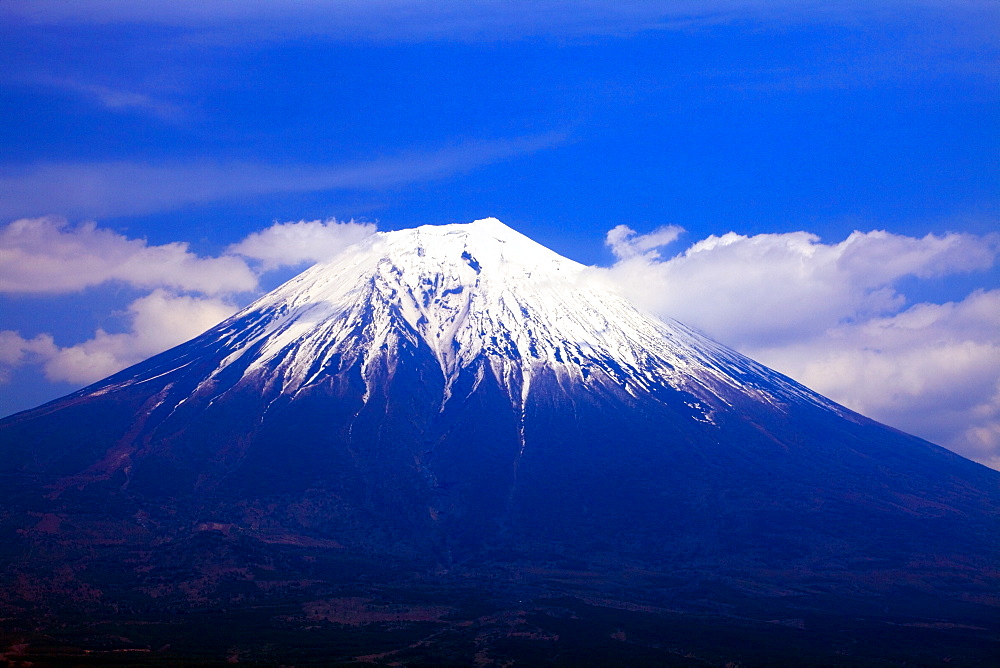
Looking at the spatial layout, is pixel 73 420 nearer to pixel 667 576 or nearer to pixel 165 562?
pixel 165 562

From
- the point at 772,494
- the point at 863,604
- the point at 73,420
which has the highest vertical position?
the point at 73,420

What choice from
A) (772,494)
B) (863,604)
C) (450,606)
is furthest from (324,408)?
(863,604)

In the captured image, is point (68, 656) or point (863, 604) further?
point (863, 604)

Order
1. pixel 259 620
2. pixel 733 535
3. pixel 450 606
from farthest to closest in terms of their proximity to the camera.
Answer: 1. pixel 733 535
2. pixel 450 606
3. pixel 259 620

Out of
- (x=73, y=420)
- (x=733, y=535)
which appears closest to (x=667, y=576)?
(x=733, y=535)

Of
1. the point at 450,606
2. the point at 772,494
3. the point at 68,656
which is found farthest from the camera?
the point at 772,494

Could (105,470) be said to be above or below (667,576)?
above
